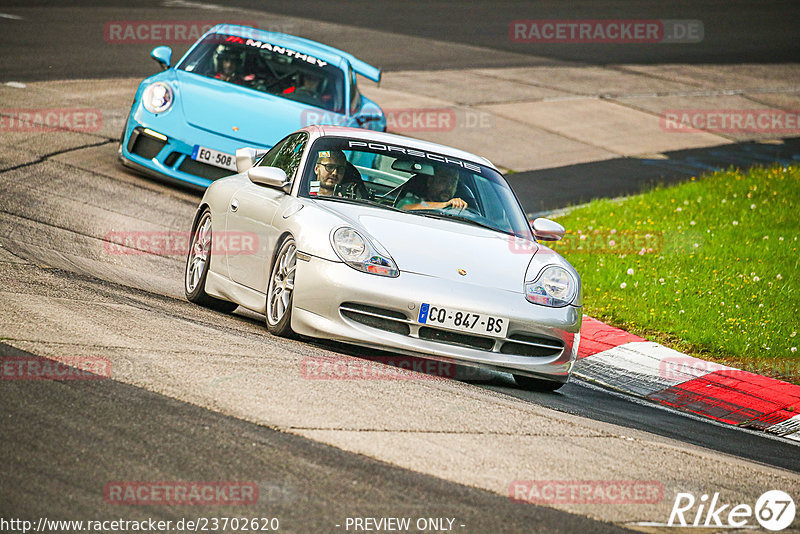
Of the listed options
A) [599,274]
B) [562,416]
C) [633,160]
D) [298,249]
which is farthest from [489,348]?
[633,160]

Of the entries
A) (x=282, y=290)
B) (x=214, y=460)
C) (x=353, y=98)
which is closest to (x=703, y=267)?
(x=353, y=98)

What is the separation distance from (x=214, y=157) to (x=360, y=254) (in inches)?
215

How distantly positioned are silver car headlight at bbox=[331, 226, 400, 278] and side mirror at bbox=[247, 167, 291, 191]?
916 millimetres

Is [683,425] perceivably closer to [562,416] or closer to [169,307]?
[562,416]

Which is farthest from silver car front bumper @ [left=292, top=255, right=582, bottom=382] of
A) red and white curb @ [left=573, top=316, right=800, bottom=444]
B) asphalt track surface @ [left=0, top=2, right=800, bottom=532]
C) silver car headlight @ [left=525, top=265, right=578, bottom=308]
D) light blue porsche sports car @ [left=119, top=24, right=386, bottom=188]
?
light blue porsche sports car @ [left=119, top=24, right=386, bottom=188]

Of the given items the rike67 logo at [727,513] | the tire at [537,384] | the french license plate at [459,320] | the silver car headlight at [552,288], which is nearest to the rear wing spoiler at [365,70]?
the silver car headlight at [552,288]

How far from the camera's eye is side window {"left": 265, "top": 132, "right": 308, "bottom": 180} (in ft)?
26.0

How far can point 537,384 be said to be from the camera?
7273mm

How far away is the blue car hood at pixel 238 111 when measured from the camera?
11.9 meters

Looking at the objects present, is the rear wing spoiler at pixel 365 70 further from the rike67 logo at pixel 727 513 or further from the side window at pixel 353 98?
the rike67 logo at pixel 727 513

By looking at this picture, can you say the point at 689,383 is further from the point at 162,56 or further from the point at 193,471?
the point at 162,56

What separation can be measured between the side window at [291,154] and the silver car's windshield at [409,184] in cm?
17

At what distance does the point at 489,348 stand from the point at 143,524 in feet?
10.3

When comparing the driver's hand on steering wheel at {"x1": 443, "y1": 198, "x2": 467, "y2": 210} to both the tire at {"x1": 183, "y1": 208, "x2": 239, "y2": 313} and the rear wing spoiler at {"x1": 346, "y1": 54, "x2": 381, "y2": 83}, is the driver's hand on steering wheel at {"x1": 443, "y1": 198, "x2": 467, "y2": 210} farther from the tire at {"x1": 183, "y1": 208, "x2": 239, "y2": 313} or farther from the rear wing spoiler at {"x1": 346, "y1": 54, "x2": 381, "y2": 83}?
the rear wing spoiler at {"x1": 346, "y1": 54, "x2": 381, "y2": 83}
